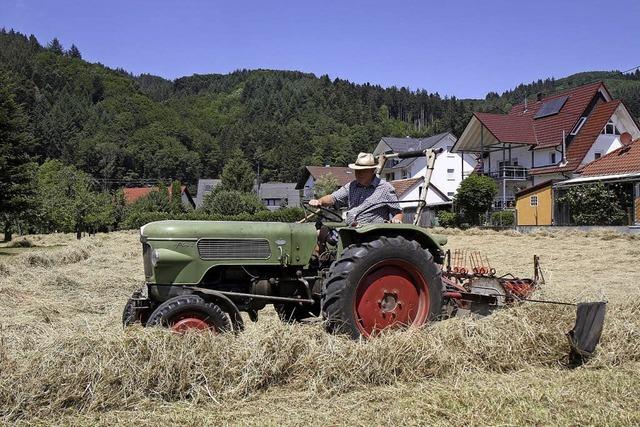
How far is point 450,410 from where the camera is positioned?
3441mm

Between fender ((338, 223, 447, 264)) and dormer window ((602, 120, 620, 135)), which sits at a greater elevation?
dormer window ((602, 120, 620, 135))

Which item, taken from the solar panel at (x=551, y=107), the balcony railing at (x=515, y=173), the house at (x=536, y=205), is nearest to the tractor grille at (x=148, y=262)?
the house at (x=536, y=205)

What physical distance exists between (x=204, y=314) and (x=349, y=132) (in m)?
103

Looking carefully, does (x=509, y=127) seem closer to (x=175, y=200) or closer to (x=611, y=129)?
(x=611, y=129)

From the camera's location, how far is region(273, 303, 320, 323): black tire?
5406 millimetres

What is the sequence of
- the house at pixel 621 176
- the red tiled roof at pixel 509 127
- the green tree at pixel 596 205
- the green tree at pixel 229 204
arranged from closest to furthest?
the house at pixel 621 176, the green tree at pixel 596 205, the red tiled roof at pixel 509 127, the green tree at pixel 229 204

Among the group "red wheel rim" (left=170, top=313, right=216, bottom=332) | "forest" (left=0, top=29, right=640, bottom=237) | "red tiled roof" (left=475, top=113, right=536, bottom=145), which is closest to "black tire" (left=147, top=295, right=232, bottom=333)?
"red wheel rim" (left=170, top=313, right=216, bottom=332)

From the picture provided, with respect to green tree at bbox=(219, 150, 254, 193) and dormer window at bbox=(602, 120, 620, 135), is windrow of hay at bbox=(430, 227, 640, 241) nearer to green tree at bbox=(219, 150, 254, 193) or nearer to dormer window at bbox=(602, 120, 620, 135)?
dormer window at bbox=(602, 120, 620, 135)

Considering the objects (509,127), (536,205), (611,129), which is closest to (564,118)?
(611,129)

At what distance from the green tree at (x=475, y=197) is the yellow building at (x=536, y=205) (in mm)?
2454

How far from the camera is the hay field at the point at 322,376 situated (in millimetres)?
3389

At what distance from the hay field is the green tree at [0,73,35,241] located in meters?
21.2

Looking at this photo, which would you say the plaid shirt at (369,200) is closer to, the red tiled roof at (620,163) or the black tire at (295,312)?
the black tire at (295,312)

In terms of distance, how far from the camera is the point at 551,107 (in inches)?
1538
